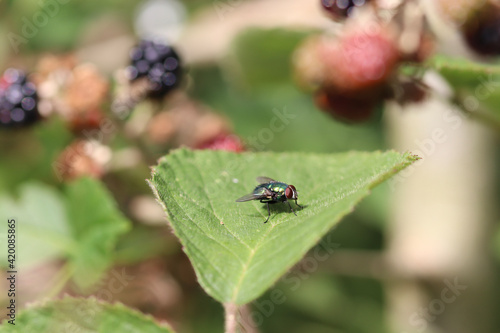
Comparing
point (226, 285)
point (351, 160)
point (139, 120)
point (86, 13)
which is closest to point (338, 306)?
point (139, 120)

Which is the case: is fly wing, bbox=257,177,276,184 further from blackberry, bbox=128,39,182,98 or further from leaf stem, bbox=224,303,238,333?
blackberry, bbox=128,39,182,98

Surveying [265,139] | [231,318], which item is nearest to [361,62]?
[231,318]

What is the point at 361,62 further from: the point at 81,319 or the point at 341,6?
the point at 81,319

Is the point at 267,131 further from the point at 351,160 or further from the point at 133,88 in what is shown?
the point at 351,160

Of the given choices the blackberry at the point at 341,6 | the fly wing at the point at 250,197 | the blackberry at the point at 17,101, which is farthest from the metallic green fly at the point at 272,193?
the blackberry at the point at 17,101

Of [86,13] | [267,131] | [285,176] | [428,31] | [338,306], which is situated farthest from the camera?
[86,13]

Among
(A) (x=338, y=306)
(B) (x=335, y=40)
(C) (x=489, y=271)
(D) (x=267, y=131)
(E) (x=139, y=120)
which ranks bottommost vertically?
(A) (x=338, y=306)
